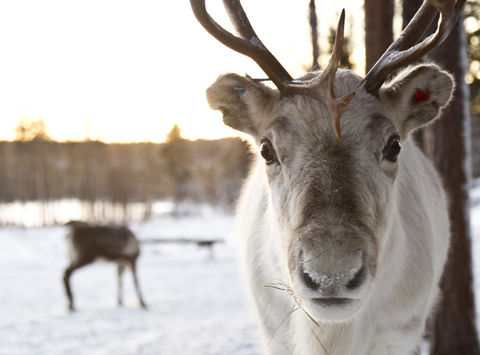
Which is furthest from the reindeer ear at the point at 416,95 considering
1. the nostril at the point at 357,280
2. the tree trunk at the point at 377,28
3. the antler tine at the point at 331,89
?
the tree trunk at the point at 377,28

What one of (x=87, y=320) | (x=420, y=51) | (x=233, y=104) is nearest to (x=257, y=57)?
(x=233, y=104)

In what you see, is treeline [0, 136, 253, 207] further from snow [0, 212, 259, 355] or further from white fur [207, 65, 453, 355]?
white fur [207, 65, 453, 355]

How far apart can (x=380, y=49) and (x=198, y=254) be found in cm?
1369

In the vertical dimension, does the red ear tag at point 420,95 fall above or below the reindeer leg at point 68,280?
above

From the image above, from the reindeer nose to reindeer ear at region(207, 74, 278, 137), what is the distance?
1.04m

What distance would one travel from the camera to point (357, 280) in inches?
78.8

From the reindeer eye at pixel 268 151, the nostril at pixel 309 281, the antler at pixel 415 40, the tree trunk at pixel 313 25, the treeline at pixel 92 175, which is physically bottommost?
the treeline at pixel 92 175

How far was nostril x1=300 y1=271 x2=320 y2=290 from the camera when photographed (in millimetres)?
1998

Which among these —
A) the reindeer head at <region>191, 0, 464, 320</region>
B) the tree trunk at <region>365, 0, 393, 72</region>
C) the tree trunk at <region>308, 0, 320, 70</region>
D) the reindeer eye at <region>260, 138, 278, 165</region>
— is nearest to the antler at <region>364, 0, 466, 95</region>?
the reindeer head at <region>191, 0, 464, 320</region>

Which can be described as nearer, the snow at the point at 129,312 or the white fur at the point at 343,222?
the white fur at the point at 343,222

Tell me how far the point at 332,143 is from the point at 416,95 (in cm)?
71

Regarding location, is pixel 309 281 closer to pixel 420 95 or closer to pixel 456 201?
pixel 420 95

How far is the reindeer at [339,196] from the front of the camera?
2094 millimetres

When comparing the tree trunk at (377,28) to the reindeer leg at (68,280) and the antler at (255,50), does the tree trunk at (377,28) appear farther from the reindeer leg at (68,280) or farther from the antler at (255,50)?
the reindeer leg at (68,280)
